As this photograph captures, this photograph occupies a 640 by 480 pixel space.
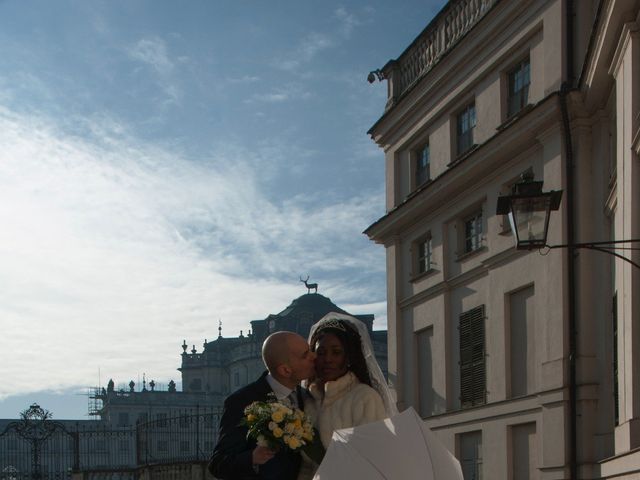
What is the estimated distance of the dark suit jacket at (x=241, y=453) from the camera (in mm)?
5598

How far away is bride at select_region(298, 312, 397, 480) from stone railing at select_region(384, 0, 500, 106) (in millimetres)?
15189

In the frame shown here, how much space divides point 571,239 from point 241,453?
1244cm

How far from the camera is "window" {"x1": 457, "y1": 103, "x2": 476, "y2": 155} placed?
22.0m

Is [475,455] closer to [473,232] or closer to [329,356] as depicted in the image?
[473,232]

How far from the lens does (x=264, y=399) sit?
588cm

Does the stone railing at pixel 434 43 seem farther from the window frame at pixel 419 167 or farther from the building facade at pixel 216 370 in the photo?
the building facade at pixel 216 370

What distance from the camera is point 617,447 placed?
1305cm

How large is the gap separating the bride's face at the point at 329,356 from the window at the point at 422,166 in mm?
18494

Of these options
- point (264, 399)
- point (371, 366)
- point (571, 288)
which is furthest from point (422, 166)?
point (264, 399)

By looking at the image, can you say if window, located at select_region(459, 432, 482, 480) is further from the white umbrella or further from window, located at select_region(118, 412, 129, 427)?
window, located at select_region(118, 412, 129, 427)

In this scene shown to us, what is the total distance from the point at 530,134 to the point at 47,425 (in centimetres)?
2040

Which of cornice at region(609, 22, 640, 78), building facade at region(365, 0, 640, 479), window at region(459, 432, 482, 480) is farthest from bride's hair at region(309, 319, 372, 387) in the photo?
window at region(459, 432, 482, 480)

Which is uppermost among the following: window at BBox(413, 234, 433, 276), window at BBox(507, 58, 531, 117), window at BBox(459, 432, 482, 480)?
window at BBox(507, 58, 531, 117)

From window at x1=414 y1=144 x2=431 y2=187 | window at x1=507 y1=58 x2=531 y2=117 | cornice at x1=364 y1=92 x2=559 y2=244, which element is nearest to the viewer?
cornice at x1=364 y1=92 x2=559 y2=244
